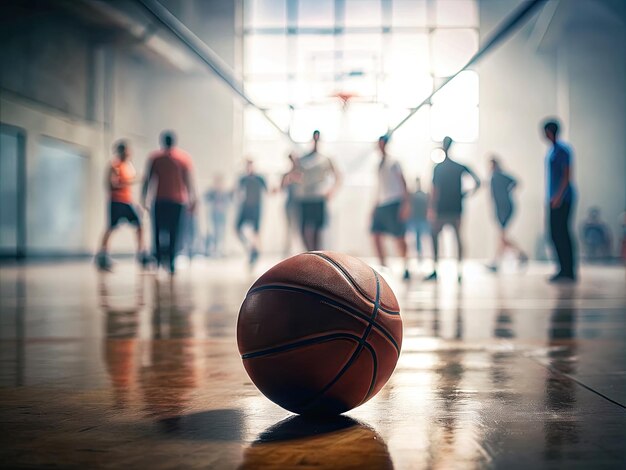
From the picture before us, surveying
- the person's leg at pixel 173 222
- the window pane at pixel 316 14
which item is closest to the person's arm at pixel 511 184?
the person's leg at pixel 173 222

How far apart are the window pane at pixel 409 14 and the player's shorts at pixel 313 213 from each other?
57.3 feet

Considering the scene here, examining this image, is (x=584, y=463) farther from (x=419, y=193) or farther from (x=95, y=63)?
(x=95, y=63)

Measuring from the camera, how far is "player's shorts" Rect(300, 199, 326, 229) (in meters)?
10.2

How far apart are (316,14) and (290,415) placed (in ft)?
83.3

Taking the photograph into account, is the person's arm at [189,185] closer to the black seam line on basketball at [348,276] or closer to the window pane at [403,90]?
the black seam line on basketball at [348,276]

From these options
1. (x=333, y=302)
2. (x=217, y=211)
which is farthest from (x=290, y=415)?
(x=217, y=211)

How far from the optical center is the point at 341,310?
6.65 feet

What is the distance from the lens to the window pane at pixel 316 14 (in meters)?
26.2

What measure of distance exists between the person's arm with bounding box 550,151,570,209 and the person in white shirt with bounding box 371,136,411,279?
5.96ft

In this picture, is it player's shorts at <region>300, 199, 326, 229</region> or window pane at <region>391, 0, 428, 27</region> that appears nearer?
player's shorts at <region>300, 199, 326, 229</region>

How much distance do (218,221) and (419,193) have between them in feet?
→ 20.4

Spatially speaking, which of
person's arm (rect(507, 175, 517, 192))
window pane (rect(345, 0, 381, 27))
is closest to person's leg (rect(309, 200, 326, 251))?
person's arm (rect(507, 175, 517, 192))

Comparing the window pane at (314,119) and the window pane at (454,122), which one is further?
the window pane at (454,122)

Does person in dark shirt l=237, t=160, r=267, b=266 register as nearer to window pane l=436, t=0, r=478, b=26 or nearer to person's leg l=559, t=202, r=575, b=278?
person's leg l=559, t=202, r=575, b=278
